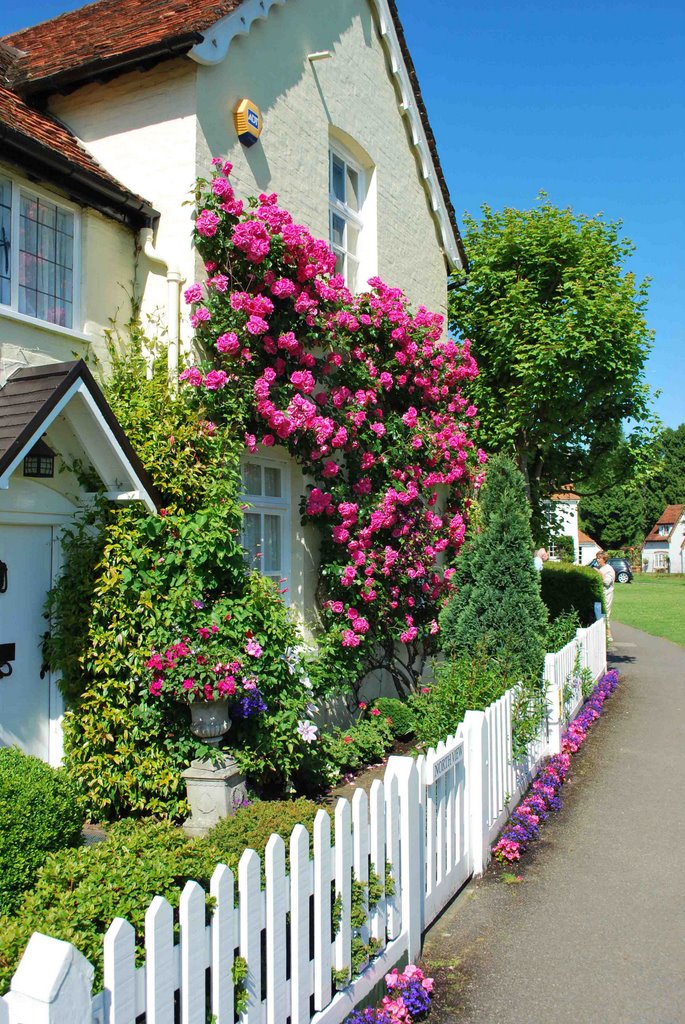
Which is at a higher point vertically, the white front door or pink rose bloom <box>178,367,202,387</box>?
pink rose bloom <box>178,367,202,387</box>

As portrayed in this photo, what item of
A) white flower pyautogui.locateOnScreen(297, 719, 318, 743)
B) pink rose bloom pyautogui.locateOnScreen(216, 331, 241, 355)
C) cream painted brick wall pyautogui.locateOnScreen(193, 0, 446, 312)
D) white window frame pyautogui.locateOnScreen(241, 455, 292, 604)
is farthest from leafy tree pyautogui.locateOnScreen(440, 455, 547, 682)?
cream painted brick wall pyautogui.locateOnScreen(193, 0, 446, 312)

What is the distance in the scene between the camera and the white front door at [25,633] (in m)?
6.01

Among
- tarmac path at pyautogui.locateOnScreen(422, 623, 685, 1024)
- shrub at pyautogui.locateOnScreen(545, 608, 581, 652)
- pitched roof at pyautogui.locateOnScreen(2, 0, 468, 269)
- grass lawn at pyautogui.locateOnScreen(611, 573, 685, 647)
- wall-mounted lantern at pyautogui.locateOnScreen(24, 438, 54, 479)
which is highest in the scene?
pitched roof at pyautogui.locateOnScreen(2, 0, 468, 269)

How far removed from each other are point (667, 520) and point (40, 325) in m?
81.2

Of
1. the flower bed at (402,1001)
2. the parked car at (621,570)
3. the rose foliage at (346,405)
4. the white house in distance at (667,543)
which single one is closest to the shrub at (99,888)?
the flower bed at (402,1001)

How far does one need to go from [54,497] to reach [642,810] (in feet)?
18.7

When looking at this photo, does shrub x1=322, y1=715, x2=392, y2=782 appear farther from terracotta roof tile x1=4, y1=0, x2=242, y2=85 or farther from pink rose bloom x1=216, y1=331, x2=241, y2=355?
terracotta roof tile x1=4, y1=0, x2=242, y2=85

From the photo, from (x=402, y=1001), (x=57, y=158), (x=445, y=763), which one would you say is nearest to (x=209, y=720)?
(x=445, y=763)

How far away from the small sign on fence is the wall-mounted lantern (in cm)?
355

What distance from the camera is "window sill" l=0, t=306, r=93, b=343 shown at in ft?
20.4

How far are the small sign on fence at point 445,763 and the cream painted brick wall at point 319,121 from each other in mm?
5665

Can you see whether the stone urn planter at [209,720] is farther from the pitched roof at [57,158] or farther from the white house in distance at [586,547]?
the white house in distance at [586,547]

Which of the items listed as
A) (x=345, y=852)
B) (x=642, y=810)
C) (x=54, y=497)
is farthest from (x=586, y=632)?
(x=345, y=852)

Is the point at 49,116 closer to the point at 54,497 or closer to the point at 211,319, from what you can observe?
the point at 211,319
